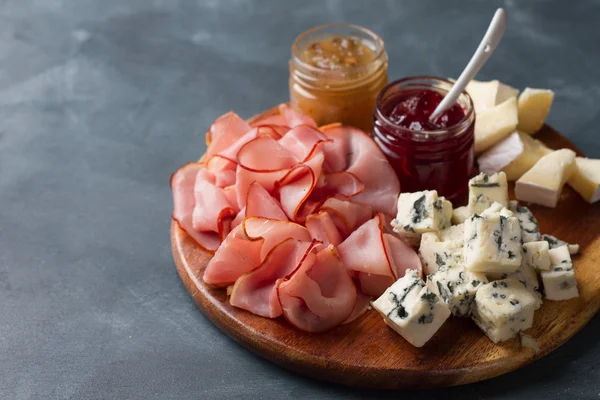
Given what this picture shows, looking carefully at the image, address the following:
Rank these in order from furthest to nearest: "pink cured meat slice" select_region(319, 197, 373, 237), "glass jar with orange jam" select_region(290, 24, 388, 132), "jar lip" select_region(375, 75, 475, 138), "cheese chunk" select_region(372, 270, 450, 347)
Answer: "glass jar with orange jam" select_region(290, 24, 388, 132) → "jar lip" select_region(375, 75, 475, 138) → "pink cured meat slice" select_region(319, 197, 373, 237) → "cheese chunk" select_region(372, 270, 450, 347)

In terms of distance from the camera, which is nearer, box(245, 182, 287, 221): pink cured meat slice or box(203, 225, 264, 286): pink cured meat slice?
box(203, 225, 264, 286): pink cured meat slice

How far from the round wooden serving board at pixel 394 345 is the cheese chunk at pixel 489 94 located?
31.3 inches

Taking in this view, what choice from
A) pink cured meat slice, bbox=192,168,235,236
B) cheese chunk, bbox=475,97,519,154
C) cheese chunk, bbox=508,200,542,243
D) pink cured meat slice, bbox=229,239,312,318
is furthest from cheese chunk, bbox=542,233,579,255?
pink cured meat slice, bbox=192,168,235,236

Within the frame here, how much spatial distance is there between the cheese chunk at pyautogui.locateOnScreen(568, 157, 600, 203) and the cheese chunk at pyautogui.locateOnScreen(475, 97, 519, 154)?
0.93 ft

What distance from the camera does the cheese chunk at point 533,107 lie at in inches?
125

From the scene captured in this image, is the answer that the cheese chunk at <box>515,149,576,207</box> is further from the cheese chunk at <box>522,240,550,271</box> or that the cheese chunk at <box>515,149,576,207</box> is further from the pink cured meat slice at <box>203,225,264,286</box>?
the pink cured meat slice at <box>203,225,264,286</box>

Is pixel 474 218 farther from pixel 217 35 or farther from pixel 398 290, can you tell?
pixel 217 35

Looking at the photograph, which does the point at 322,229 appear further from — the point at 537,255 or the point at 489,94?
the point at 489,94

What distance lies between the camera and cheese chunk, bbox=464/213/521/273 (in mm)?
2385

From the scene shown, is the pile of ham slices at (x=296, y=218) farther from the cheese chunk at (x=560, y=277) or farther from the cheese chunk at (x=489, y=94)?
the cheese chunk at (x=489, y=94)

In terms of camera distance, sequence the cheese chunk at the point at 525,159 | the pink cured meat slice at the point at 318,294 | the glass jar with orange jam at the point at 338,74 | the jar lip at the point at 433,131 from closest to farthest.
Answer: the pink cured meat slice at the point at 318,294
the jar lip at the point at 433,131
the cheese chunk at the point at 525,159
the glass jar with orange jam at the point at 338,74

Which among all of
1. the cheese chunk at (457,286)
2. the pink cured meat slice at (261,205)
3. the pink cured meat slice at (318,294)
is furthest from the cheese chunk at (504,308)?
the pink cured meat slice at (261,205)

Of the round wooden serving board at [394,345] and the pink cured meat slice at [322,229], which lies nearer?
the round wooden serving board at [394,345]

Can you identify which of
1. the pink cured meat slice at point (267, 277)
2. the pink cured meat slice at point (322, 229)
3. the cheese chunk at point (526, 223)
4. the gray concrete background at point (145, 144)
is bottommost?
the gray concrete background at point (145, 144)
